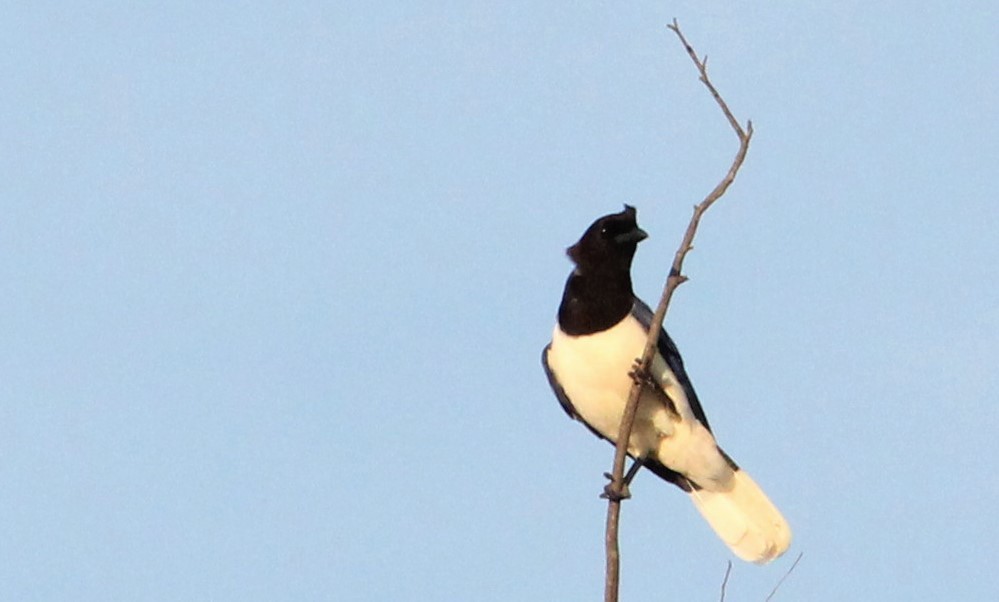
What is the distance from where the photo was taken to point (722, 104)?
21.3 feet

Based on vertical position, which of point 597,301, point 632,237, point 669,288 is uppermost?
point 632,237

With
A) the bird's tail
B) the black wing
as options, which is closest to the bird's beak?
the black wing

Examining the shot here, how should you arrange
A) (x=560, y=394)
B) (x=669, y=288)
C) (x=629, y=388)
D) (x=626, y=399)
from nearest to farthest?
(x=669, y=288)
(x=629, y=388)
(x=626, y=399)
(x=560, y=394)

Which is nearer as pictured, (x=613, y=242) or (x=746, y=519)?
(x=613, y=242)

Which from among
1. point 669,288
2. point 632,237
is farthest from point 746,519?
point 669,288

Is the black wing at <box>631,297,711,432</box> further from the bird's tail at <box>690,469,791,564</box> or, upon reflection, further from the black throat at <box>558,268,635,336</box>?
the bird's tail at <box>690,469,791,564</box>

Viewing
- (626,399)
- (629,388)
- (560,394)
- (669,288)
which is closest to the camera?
(669,288)

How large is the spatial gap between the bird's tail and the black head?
1571mm

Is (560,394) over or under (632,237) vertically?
under

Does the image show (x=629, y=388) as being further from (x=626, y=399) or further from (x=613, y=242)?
(x=613, y=242)

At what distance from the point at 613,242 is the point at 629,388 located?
0.77 m

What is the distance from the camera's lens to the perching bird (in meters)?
9.52

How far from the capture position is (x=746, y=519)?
403 inches

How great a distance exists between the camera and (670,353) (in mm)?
9656
